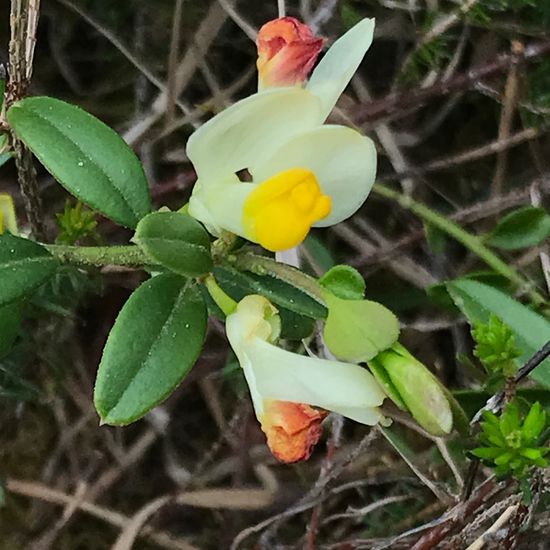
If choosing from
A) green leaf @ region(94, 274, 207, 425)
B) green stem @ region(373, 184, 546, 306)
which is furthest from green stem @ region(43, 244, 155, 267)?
green stem @ region(373, 184, 546, 306)

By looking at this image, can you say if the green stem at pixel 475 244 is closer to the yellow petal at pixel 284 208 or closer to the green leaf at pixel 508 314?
the green leaf at pixel 508 314

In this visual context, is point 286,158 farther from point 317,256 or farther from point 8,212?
point 317,256

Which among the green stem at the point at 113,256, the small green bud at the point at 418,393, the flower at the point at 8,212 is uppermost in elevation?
the green stem at the point at 113,256

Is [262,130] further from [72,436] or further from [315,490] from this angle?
[72,436]

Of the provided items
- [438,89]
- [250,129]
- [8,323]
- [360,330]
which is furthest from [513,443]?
[438,89]

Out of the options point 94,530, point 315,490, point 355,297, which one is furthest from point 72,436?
point 355,297

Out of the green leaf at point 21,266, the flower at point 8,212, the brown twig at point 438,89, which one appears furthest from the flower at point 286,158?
the brown twig at point 438,89
